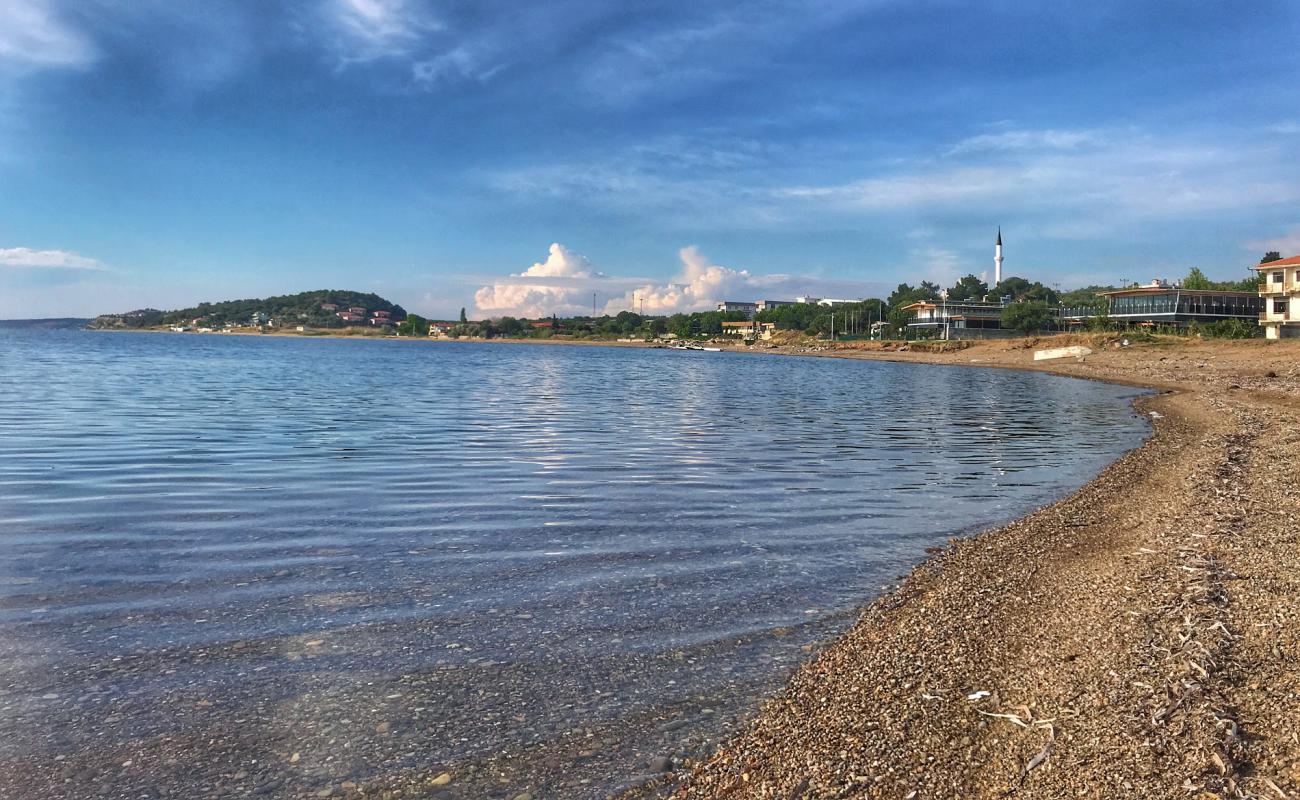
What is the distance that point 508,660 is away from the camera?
6.92 metres

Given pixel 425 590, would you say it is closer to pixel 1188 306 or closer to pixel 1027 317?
pixel 1188 306

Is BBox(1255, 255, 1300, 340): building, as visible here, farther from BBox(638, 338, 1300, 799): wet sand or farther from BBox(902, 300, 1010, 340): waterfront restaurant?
BBox(638, 338, 1300, 799): wet sand

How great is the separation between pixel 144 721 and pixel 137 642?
165 centimetres

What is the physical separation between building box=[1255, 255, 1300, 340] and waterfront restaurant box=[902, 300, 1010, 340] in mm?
41198

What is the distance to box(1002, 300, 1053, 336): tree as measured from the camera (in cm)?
11681

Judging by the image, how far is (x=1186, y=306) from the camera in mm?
93688

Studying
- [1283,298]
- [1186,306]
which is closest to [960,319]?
[1186,306]

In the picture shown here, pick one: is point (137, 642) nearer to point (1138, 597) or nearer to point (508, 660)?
point (508, 660)

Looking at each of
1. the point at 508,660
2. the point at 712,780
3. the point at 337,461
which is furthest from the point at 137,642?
the point at 337,461

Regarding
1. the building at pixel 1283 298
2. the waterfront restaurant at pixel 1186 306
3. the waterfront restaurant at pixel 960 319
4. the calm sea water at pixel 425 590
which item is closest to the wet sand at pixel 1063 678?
the calm sea water at pixel 425 590

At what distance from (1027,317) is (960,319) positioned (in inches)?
429

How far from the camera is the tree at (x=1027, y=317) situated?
4599 inches

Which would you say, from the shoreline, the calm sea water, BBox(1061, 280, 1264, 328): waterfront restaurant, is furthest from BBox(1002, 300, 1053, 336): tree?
the shoreline

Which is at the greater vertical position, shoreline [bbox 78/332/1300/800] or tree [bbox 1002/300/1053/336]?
tree [bbox 1002/300/1053/336]
